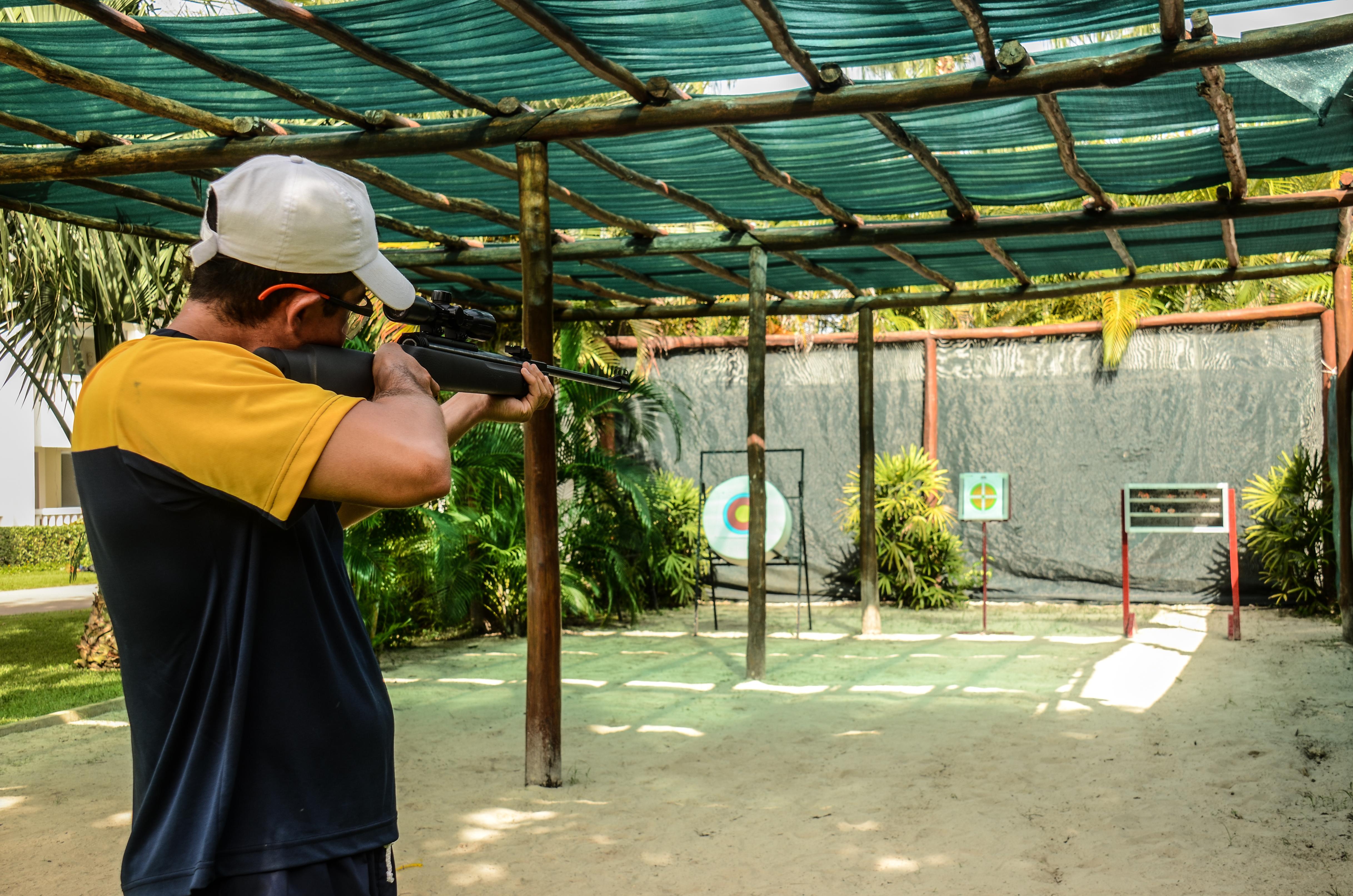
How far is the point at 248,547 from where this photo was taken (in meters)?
1.28

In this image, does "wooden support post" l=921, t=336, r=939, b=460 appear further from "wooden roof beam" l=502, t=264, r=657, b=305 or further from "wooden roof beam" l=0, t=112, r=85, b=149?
"wooden roof beam" l=0, t=112, r=85, b=149

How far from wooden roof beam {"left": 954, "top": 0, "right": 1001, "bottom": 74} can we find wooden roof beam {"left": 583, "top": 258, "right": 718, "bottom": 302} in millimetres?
3187

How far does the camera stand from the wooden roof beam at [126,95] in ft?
11.9

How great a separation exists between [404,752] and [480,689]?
4.60 feet

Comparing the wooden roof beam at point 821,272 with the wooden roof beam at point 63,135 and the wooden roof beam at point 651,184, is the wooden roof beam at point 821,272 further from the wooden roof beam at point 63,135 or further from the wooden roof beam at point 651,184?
the wooden roof beam at point 63,135

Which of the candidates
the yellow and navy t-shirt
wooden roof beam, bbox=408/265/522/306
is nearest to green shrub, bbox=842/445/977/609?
wooden roof beam, bbox=408/265/522/306

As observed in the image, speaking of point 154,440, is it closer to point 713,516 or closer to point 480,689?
point 480,689

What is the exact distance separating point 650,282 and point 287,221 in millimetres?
6392

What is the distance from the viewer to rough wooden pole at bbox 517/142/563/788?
418 centimetres

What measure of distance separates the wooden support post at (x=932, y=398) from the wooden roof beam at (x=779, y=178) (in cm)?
392

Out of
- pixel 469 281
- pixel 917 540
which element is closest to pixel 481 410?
pixel 469 281

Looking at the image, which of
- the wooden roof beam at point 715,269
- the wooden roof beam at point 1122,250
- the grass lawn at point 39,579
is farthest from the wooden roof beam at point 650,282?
the grass lawn at point 39,579

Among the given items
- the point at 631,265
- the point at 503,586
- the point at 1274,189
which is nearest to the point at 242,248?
the point at 631,265

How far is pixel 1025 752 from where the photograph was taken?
455 centimetres
